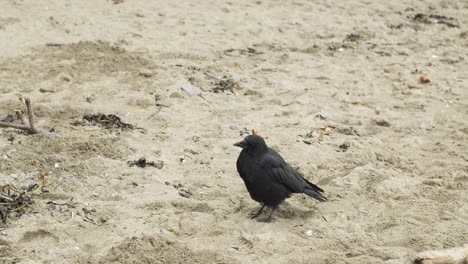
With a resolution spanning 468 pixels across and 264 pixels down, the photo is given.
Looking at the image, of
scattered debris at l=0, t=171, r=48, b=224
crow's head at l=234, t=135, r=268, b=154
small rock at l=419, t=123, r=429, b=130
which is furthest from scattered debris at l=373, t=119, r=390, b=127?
scattered debris at l=0, t=171, r=48, b=224

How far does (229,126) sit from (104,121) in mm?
1108

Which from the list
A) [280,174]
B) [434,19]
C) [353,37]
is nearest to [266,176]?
[280,174]

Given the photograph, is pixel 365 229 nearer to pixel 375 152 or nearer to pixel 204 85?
pixel 375 152

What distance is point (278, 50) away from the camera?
8.09 metres

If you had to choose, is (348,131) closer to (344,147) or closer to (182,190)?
(344,147)

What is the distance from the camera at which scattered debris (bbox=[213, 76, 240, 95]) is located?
677cm

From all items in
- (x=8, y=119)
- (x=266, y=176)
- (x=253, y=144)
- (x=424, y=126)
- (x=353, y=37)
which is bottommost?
(x=8, y=119)

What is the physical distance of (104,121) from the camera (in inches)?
231

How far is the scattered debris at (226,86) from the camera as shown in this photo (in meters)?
6.77

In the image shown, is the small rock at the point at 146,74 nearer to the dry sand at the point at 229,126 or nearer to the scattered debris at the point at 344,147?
the dry sand at the point at 229,126

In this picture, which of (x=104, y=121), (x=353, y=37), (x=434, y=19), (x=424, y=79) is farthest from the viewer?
(x=434, y=19)

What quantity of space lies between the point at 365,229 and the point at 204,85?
9.44ft

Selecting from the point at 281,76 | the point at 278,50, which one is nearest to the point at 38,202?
the point at 281,76

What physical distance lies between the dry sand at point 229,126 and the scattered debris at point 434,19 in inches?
1.1
